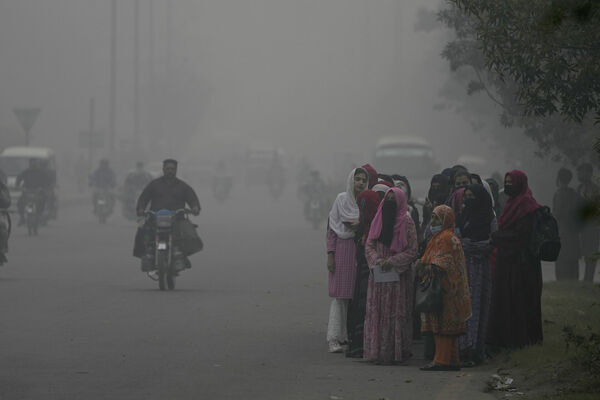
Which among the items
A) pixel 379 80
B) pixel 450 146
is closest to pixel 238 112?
pixel 379 80

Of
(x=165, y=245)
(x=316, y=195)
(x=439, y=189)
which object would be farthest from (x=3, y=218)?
(x=316, y=195)

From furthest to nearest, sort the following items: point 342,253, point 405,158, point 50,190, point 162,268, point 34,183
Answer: point 405,158
point 50,190
point 34,183
point 162,268
point 342,253

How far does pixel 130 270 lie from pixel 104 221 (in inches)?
575

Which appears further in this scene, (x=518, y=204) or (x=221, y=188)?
(x=221, y=188)

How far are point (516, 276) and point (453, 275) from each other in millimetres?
796

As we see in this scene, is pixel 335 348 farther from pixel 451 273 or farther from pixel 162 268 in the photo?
pixel 162 268

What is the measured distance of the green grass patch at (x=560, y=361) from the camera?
29.8ft

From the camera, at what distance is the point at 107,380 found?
991 cm

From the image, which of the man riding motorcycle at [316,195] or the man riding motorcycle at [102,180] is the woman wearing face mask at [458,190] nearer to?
the man riding motorcycle at [316,195]

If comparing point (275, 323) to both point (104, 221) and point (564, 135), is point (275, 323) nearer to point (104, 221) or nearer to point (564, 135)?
point (564, 135)

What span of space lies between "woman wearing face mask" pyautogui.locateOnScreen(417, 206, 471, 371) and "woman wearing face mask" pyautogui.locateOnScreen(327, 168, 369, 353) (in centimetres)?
120

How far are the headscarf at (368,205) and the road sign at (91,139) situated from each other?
37843 mm

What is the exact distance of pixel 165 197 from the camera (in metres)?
17.6

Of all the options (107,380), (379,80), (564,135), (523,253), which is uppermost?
(379,80)
